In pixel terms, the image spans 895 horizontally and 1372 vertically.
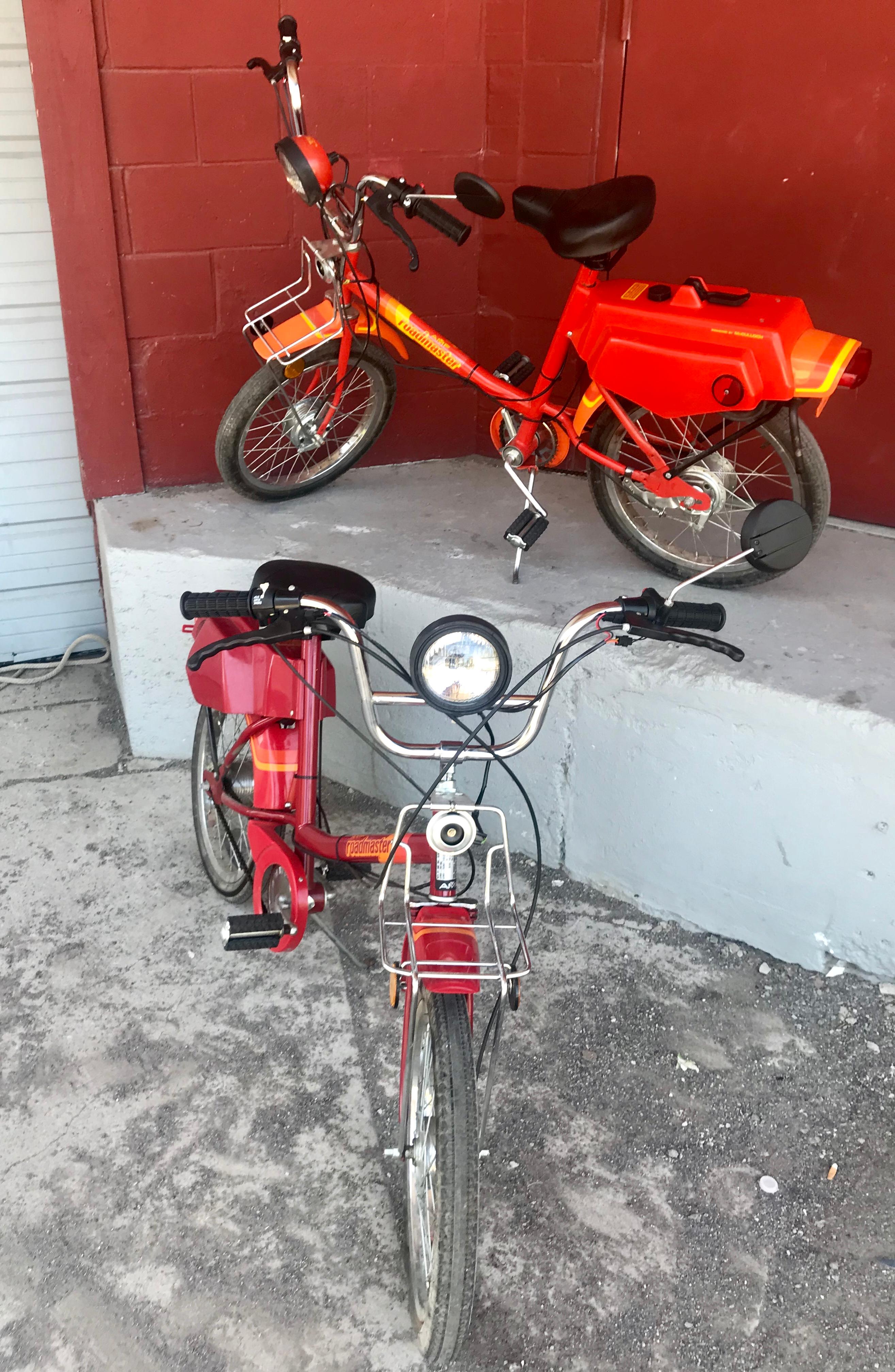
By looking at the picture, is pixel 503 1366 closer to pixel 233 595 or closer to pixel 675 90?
pixel 233 595

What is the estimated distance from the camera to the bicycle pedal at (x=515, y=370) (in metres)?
3.26

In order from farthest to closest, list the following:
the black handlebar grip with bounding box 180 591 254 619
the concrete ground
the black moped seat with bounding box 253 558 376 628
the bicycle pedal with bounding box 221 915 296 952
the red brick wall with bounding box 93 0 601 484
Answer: the red brick wall with bounding box 93 0 601 484 → the bicycle pedal with bounding box 221 915 296 952 → the black moped seat with bounding box 253 558 376 628 → the concrete ground → the black handlebar grip with bounding box 180 591 254 619

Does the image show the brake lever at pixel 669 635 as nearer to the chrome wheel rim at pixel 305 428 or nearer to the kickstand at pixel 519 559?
the kickstand at pixel 519 559

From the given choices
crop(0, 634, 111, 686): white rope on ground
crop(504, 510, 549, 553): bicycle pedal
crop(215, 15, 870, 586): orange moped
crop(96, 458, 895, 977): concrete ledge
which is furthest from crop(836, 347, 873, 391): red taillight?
crop(0, 634, 111, 686): white rope on ground

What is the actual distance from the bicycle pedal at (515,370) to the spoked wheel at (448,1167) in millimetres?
2028

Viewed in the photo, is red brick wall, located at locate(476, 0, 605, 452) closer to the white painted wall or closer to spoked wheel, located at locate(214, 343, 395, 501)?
spoked wheel, located at locate(214, 343, 395, 501)

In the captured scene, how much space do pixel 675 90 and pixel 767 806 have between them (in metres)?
2.26

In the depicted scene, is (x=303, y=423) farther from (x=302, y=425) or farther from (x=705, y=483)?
(x=705, y=483)

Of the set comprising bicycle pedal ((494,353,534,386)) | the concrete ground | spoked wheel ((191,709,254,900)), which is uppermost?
bicycle pedal ((494,353,534,386))

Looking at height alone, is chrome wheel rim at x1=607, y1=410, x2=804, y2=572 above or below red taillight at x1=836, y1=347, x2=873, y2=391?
below

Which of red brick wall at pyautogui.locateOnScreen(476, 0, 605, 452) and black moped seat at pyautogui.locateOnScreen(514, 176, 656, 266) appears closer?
black moped seat at pyautogui.locateOnScreen(514, 176, 656, 266)

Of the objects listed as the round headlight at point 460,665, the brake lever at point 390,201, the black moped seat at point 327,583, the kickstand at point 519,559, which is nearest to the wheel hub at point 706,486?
the kickstand at point 519,559

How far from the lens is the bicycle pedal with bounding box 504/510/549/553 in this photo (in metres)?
2.76

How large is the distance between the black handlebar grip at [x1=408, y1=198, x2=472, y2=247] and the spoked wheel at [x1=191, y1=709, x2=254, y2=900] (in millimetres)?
1384
